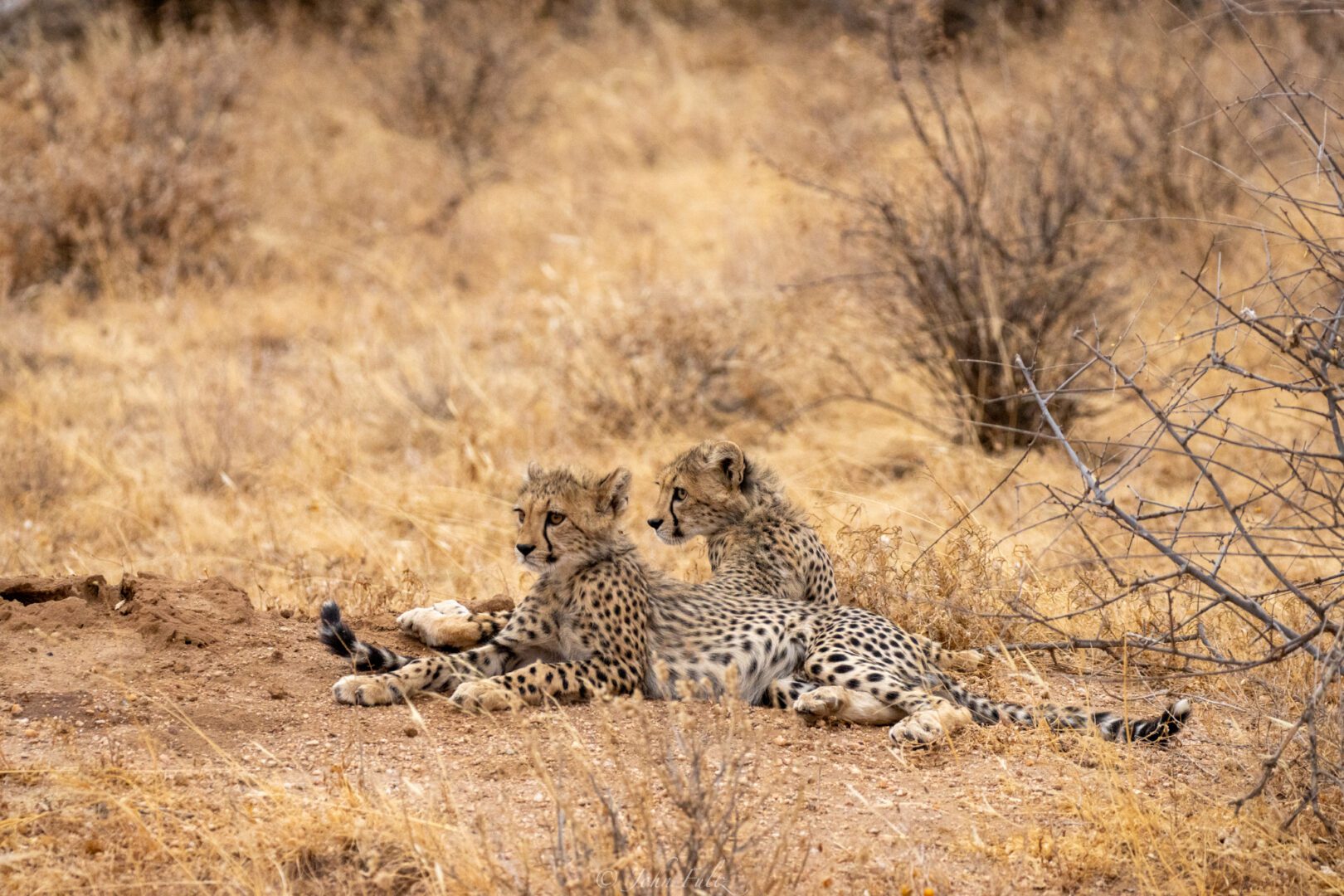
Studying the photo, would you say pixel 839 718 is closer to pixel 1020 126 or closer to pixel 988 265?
pixel 988 265

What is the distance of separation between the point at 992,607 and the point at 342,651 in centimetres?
203

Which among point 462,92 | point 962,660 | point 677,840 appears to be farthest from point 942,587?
point 462,92

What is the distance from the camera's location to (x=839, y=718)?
12.9 feet

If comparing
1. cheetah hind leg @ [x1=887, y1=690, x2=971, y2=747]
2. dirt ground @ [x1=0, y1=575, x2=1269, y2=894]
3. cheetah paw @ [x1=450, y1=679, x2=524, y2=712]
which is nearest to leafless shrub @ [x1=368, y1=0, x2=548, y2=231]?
dirt ground @ [x1=0, y1=575, x2=1269, y2=894]

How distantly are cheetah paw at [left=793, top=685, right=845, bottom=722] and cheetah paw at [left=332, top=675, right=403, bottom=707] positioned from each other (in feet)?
3.45

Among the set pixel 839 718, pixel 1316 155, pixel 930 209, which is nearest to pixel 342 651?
pixel 839 718

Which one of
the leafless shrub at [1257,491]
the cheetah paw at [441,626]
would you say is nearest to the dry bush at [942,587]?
the leafless shrub at [1257,491]

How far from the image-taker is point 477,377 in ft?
26.5

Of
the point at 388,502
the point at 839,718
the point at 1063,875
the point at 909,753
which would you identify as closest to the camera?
the point at 1063,875

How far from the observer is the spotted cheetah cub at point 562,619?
3922 millimetres

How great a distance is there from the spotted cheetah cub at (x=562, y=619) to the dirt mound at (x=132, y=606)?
456 mm

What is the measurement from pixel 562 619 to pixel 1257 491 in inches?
140

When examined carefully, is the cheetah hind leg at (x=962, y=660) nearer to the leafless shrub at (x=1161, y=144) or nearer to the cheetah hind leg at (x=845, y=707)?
the cheetah hind leg at (x=845, y=707)

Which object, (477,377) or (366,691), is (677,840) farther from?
(477,377)
